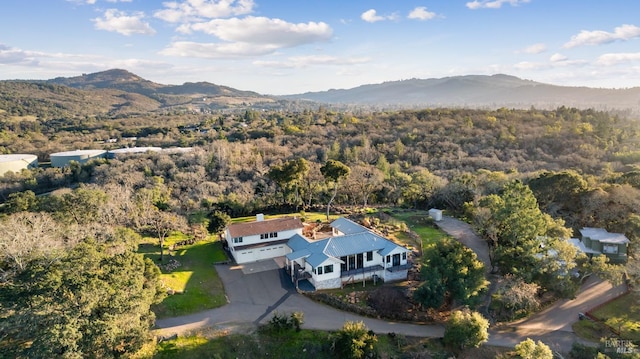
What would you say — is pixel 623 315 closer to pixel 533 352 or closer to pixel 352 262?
pixel 533 352

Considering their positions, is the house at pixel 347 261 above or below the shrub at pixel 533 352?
above

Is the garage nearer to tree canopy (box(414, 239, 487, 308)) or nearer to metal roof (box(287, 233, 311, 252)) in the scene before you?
metal roof (box(287, 233, 311, 252))

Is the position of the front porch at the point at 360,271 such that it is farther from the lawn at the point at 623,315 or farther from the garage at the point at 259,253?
the lawn at the point at 623,315

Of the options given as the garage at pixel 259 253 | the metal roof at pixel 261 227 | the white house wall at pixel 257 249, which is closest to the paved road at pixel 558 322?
the metal roof at pixel 261 227

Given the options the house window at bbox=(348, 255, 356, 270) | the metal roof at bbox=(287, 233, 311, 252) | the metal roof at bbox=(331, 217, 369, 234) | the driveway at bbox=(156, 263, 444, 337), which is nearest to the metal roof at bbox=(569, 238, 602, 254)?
the driveway at bbox=(156, 263, 444, 337)

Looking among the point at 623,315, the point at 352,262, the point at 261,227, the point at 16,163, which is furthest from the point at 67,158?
the point at 623,315

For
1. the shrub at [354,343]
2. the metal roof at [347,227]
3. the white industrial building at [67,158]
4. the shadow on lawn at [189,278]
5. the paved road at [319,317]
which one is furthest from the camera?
the white industrial building at [67,158]
